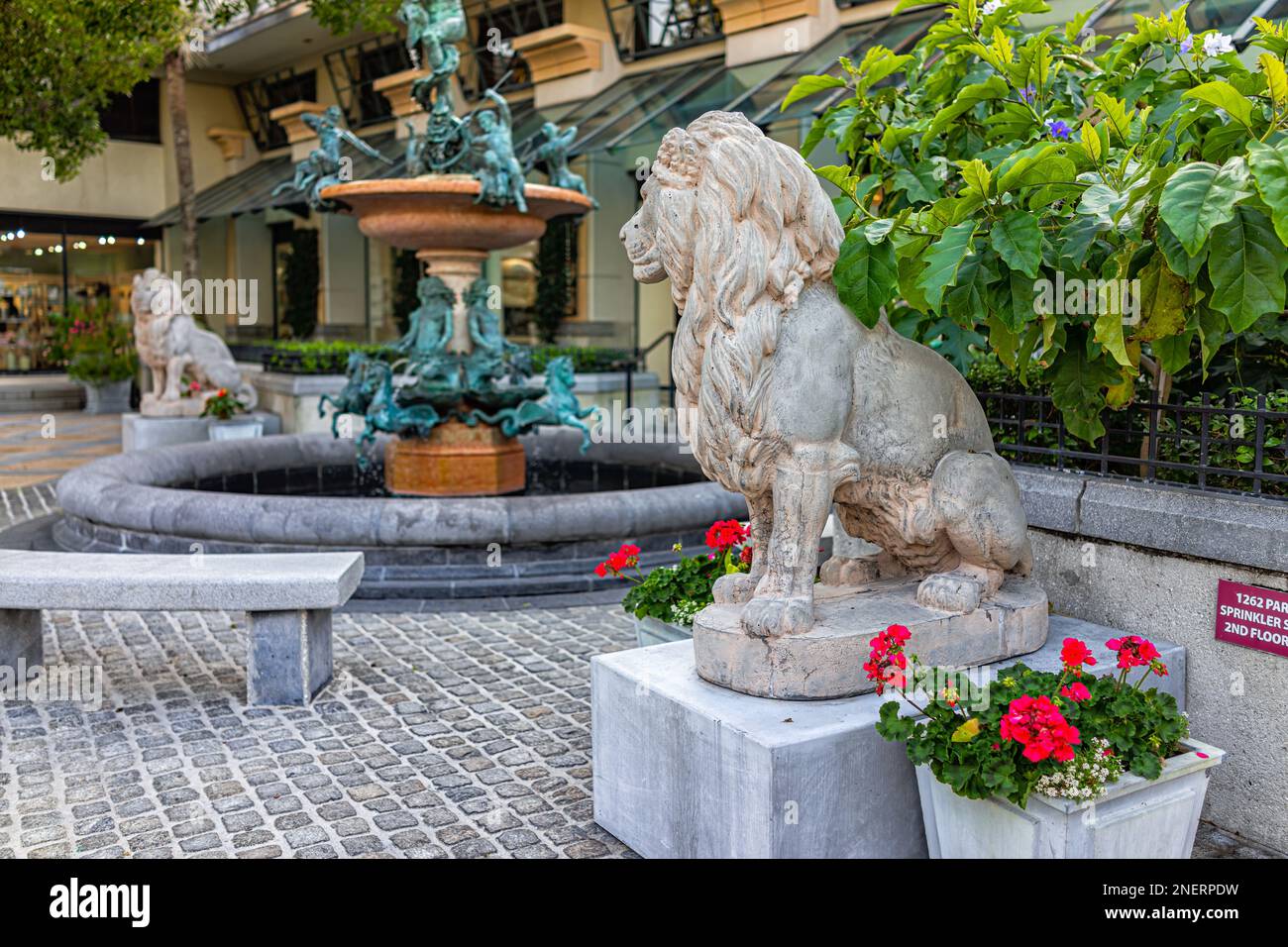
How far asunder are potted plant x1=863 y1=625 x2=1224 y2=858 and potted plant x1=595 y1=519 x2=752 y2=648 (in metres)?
1.69

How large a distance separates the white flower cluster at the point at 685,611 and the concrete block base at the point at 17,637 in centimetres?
305

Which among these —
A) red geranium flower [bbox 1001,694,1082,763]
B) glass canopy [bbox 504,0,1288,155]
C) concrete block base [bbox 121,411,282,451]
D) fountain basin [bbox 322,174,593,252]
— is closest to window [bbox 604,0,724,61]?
glass canopy [bbox 504,0,1288,155]

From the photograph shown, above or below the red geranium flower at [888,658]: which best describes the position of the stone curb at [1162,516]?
above

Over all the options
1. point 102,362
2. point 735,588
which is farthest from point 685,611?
point 102,362

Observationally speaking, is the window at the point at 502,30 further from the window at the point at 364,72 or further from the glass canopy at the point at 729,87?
the glass canopy at the point at 729,87

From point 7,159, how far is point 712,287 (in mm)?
27933

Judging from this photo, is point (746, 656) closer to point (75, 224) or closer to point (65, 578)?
point (65, 578)

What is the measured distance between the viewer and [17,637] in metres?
5.58

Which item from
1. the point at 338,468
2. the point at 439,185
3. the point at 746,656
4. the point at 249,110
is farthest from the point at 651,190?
the point at 249,110

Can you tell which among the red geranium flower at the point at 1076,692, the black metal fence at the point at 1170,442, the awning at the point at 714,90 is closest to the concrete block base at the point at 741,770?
the red geranium flower at the point at 1076,692

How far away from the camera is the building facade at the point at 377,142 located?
1619 cm

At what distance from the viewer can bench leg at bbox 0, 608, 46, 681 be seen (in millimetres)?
5535

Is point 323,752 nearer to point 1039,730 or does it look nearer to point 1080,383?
point 1039,730

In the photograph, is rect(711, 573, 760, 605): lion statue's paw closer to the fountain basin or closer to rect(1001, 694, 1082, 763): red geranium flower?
rect(1001, 694, 1082, 763): red geranium flower
